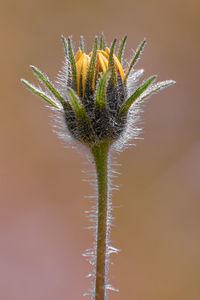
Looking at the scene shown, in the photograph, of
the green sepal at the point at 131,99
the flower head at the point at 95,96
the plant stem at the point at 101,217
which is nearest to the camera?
the plant stem at the point at 101,217

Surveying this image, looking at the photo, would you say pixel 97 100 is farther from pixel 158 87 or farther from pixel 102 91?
pixel 158 87

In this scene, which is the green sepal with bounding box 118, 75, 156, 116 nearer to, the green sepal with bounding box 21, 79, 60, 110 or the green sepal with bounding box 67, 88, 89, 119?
the green sepal with bounding box 67, 88, 89, 119

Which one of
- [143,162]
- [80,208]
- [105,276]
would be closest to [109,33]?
[143,162]

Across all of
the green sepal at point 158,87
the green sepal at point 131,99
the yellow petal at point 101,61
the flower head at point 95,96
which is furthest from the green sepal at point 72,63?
the green sepal at point 158,87

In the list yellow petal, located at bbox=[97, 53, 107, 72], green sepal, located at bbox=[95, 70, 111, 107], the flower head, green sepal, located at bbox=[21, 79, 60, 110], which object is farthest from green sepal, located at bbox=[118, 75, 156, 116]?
green sepal, located at bbox=[21, 79, 60, 110]

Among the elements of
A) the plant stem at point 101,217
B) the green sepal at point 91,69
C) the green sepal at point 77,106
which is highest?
the green sepal at point 91,69

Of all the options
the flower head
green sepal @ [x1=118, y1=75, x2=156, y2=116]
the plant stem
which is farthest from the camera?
the flower head

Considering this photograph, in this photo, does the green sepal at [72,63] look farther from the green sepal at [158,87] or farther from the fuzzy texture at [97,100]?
the green sepal at [158,87]
